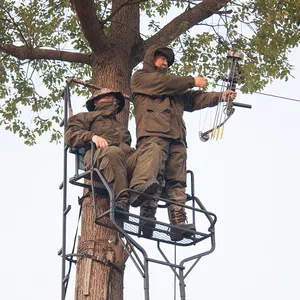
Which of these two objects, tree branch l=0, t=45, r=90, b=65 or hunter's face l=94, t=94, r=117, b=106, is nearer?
hunter's face l=94, t=94, r=117, b=106

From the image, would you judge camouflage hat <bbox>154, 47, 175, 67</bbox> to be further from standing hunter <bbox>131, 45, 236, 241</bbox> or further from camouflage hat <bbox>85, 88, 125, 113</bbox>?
camouflage hat <bbox>85, 88, 125, 113</bbox>

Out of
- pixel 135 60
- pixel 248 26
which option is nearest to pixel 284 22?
pixel 248 26

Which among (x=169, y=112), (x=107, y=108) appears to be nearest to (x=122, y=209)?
(x=169, y=112)

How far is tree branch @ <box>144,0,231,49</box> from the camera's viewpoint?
12250mm

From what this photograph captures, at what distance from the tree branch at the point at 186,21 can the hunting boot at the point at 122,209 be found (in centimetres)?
342

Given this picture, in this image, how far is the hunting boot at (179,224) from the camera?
943cm

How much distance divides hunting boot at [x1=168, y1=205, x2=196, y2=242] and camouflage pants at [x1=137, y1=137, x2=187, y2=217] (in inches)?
1.3

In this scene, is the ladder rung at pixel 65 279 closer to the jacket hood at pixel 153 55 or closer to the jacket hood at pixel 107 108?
the jacket hood at pixel 107 108

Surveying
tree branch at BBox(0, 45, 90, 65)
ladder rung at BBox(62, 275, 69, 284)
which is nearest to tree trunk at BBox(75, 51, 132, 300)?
ladder rung at BBox(62, 275, 69, 284)

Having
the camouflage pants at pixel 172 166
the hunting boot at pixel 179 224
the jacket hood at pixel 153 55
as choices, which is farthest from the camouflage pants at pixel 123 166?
the jacket hood at pixel 153 55

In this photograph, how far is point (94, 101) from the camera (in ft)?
34.0

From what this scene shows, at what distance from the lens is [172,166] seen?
9836 millimetres

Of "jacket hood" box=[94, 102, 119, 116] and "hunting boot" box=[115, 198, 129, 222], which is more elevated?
"jacket hood" box=[94, 102, 119, 116]

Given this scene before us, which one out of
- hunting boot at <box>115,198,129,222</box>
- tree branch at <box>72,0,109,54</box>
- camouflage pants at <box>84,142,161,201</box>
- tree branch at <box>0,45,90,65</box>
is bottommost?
hunting boot at <box>115,198,129,222</box>
